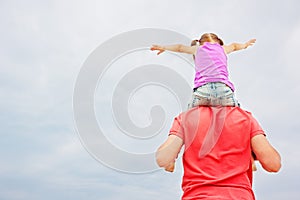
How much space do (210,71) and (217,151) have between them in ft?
2.92

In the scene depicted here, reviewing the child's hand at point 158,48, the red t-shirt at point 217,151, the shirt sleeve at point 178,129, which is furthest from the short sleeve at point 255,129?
the child's hand at point 158,48

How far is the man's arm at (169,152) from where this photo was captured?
301 cm

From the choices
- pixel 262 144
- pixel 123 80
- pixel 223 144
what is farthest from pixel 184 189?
pixel 123 80

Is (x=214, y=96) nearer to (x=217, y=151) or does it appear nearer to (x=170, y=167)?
(x=217, y=151)

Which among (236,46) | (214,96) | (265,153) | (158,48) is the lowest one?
(265,153)

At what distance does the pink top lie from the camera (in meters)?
3.41

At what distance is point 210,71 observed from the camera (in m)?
3.48

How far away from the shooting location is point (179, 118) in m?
3.20

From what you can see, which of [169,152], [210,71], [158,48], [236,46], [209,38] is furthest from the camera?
[236,46]

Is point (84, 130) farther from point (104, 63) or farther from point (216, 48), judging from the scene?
point (216, 48)

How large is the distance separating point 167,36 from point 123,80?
815 mm

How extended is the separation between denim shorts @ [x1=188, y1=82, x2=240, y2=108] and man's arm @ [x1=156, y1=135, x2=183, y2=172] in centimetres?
44

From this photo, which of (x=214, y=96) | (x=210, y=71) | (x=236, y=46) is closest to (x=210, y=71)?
(x=210, y=71)

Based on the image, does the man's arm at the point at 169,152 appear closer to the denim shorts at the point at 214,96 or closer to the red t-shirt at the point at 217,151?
the red t-shirt at the point at 217,151
